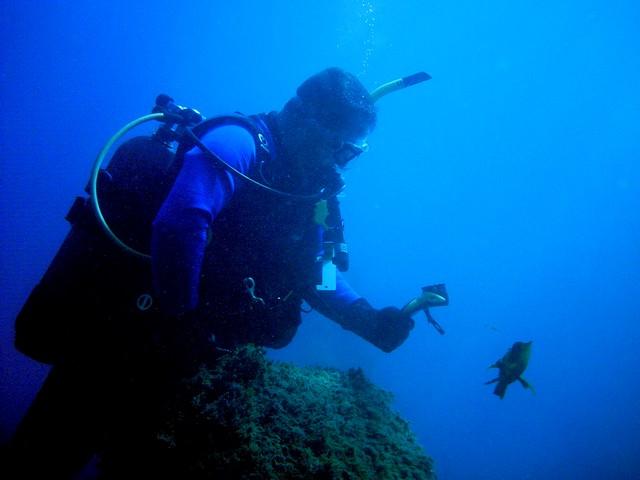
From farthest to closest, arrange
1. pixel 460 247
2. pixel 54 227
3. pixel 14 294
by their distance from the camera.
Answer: pixel 460 247 → pixel 54 227 → pixel 14 294

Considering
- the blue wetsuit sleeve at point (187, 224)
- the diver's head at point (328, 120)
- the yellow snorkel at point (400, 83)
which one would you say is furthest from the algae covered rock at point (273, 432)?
the yellow snorkel at point (400, 83)

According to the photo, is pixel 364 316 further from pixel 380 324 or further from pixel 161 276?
pixel 161 276

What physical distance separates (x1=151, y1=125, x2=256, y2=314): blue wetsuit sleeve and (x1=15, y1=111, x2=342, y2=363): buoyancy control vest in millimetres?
255

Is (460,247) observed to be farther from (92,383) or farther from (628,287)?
(92,383)

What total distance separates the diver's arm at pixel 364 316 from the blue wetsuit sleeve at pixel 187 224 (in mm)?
1738

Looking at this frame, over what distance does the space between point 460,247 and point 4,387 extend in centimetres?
11668

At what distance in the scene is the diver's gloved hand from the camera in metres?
3.13

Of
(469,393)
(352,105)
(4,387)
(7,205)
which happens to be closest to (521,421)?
(469,393)

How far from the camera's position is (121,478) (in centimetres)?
225

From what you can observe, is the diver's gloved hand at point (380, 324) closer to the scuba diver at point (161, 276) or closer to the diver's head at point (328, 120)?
the scuba diver at point (161, 276)

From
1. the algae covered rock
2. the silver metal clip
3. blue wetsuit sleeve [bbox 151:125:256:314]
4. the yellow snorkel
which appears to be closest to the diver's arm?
the algae covered rock

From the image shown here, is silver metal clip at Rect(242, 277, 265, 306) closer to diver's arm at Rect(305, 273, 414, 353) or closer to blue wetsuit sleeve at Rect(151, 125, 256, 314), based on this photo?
blue wetsuit sleeve at Rect(151, 125, 256, 314)

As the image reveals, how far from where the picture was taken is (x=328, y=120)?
2816mm

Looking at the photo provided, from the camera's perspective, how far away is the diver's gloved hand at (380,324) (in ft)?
10.3
